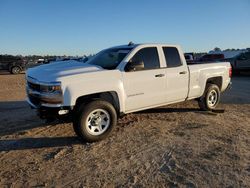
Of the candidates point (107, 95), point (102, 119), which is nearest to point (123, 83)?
point (107, 95)

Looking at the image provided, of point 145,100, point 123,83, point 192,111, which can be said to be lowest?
point 192,111

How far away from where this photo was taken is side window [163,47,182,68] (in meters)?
7.98

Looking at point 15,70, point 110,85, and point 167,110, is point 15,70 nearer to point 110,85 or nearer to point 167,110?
point 167,110

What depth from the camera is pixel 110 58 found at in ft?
24.7

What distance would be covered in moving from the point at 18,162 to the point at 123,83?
102 inches

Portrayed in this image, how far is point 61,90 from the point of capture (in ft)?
19.6

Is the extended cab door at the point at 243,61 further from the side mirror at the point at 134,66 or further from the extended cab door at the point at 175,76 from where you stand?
the side mirror at the point at 134,66

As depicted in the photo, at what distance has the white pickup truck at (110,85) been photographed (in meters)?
6.12

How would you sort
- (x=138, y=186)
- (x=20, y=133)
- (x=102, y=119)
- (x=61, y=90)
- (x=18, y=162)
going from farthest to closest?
(x=20, y=133) → (x=102, y=119) → (x=61, y=90) → (x=18, y=162) → (x=138, y=186)

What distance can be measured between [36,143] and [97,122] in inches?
49.4

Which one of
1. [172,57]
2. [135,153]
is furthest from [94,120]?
[172,57]

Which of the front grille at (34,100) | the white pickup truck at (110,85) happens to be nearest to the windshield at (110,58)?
the white pickup truck at (110,85)

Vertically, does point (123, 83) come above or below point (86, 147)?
above

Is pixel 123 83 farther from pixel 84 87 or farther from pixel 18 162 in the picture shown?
pixel 18 162
